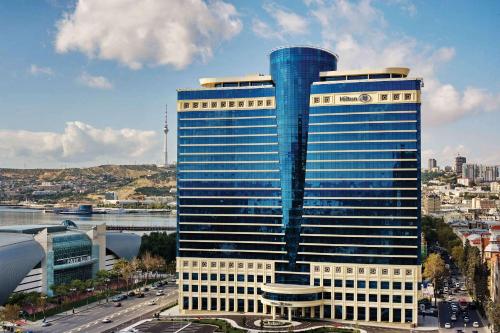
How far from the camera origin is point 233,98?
123 metres

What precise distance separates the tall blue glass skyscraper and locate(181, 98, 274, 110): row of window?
218 mm

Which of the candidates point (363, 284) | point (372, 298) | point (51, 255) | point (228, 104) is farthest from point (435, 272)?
point (51, 255)

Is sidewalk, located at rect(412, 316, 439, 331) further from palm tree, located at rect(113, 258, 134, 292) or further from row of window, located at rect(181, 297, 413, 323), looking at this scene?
palm tree, located at rect(113, 258, 134, 292)

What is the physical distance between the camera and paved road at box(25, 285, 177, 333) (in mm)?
108438

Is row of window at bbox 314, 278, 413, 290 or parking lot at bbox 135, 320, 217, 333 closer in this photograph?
parking lot at bbox 135, 320, 217, 333

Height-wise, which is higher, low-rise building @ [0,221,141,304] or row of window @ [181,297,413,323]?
low-rise building @ [0,221,141,304]

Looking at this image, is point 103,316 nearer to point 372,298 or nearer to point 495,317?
point 372,298

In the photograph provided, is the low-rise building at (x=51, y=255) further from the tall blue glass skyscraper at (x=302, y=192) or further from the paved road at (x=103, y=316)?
the tall blue glass skyscraper at (x=302, y=192)

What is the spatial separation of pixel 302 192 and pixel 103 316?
48282 mm

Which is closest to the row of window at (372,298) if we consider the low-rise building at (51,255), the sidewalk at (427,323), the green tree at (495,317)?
the sidewalk at (427,323)

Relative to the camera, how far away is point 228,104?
124m

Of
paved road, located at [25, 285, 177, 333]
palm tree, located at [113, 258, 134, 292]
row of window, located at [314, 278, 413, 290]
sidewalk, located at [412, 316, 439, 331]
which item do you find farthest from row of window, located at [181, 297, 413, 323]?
palm tree, located at [113, 258, 134, 292]

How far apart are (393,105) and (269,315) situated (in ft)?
159

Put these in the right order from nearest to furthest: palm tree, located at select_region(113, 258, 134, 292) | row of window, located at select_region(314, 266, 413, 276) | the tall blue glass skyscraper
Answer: row of window, located at select_region(314, 266, 413, 276) < the tall blue glass skyscraper < palm tree, located at select_region(113, 258, 134, 292)
